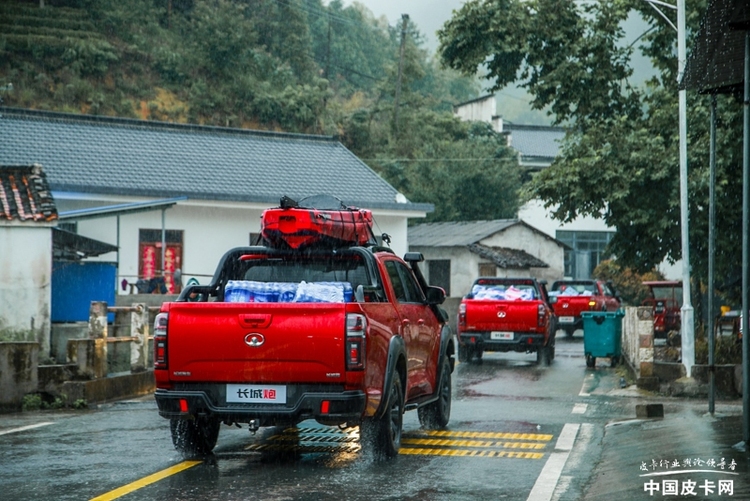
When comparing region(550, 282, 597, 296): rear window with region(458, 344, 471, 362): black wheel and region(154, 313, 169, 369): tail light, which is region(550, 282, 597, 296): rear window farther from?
region(154, 313, 169, 369): tail light

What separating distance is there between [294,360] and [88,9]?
52854mm

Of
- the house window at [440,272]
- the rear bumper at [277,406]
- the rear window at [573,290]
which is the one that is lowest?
the rear bumper at [277,406]

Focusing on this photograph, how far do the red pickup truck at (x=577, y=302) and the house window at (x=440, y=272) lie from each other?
538 inches

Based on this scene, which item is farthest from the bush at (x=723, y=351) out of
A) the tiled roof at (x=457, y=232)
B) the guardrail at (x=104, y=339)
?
the tiled roof at (x=457, y=232)

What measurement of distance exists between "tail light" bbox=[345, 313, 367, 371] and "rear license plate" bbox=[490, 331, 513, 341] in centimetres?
1359

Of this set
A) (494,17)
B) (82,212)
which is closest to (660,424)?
(494,17)

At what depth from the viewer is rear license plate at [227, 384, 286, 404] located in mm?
8805

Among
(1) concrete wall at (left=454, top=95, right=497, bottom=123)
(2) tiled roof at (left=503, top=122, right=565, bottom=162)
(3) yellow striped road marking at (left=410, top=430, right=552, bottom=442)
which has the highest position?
(1) concrete wall at (left=454, top=95, right=497, bottom=123)

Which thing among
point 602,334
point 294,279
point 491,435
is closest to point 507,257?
point 602,334

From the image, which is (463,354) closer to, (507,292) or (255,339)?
(507,292)

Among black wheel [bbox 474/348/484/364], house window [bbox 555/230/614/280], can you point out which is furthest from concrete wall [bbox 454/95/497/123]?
black wheel [bbox 474/348/484/364]

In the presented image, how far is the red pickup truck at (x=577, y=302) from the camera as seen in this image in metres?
32.1

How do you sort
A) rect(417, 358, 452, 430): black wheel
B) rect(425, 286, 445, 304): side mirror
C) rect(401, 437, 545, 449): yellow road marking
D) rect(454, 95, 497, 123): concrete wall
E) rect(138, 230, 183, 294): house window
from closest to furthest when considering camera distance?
rect(401, 437, 545, 449): yellow road marking < rect(425, 286, 445, 304): side mirror < rect(417, 358, 452, 430): black wheel < rect(138, 230, 183, 294): house window < rect(454, 95, 497, 123): concrete wall

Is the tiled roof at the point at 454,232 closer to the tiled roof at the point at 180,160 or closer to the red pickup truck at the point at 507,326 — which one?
the tiled roof at the point at 180,160
